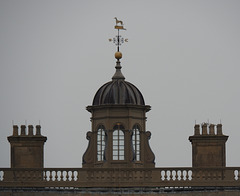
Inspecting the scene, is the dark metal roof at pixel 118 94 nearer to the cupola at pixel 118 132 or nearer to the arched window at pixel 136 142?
the cupola at pixel 118 132

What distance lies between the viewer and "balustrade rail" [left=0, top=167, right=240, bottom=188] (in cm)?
7794

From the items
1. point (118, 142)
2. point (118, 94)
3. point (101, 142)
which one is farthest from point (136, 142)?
point (118, 94)

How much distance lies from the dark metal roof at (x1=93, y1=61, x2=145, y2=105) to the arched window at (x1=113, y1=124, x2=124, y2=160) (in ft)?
5.18

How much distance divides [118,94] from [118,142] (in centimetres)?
282

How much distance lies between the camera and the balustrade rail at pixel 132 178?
7794 centimetres

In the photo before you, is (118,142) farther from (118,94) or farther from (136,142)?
(118,94)

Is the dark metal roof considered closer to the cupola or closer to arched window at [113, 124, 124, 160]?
the cupola

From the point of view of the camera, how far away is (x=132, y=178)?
257ft

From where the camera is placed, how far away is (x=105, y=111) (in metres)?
80.3

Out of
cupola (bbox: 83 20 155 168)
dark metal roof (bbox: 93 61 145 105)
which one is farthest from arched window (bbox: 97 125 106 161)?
dark metal roof (bbox: 93 61 145 105)

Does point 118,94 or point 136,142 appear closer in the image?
point 136,142

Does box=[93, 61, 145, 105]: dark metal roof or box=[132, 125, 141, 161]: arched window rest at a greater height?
box=[93, 61, 145, 105]: dark metal roof

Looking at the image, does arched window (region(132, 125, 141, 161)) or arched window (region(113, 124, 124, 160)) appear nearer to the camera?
arched window (region(113, 124, 124, 160))

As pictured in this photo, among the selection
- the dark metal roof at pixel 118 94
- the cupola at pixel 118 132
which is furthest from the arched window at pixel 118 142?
the dark metal roof at pixel 118 94
